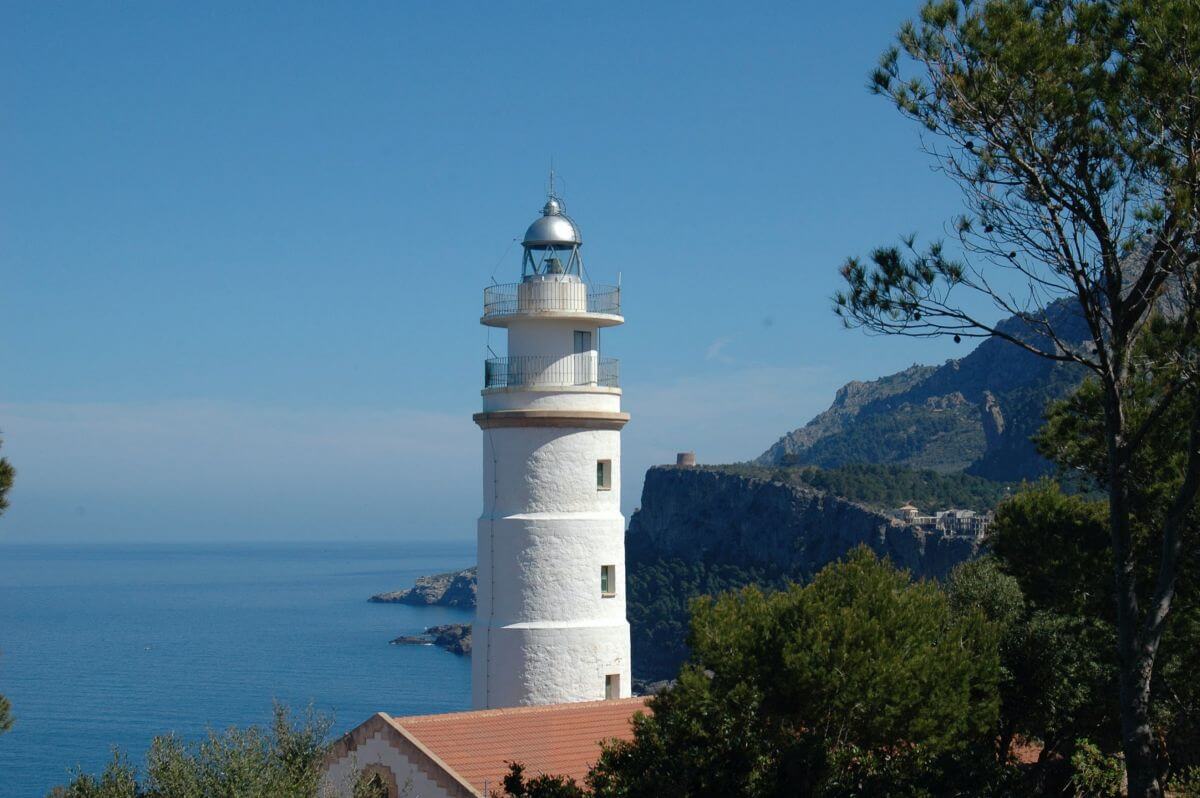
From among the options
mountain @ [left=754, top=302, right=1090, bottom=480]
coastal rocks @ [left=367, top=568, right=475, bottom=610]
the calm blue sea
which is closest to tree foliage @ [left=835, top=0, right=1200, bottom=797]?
the calm blue sea

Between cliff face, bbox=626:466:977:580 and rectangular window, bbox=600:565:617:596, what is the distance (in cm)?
8187

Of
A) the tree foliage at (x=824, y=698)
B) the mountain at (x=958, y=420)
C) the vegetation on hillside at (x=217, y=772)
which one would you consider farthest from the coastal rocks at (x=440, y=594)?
the vegetation on hillside at (x=217, y=772)

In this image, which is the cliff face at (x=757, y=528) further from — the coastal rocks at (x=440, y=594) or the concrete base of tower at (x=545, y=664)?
the concrete base of tower at (x=545, y=664)

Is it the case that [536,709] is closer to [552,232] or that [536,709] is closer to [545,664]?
[545,664]

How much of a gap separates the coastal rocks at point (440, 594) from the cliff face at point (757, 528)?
3880 cm

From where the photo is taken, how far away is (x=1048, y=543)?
619 inches

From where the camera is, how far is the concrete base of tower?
18000 millimetres

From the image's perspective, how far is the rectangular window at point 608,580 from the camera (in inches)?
728

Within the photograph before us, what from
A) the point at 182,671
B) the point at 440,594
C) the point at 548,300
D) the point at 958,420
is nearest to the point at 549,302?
the point at 548,300

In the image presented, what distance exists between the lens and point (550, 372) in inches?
738

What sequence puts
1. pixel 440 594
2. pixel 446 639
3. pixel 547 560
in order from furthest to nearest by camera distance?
pixel 440 594 → pixel 446 639 → pixel 547 560

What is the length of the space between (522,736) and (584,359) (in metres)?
Answer: 5.40

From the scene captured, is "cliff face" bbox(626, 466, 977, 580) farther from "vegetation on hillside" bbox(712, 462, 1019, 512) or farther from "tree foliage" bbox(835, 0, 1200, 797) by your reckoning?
"tree foliage" bbox(835, 0, 1200, 797)

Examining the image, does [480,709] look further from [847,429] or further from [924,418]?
[847,429]
